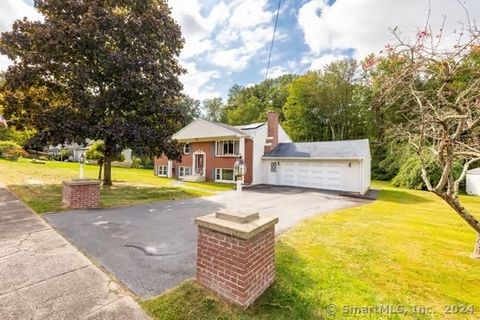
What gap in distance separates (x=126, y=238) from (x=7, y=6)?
571 inches

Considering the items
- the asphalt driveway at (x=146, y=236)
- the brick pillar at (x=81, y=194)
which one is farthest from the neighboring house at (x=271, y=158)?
the brick pillar at (x=81, y=194)

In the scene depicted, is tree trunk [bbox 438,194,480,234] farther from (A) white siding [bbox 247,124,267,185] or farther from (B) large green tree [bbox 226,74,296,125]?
(B) large green tree [bbox 226,74,296,125]

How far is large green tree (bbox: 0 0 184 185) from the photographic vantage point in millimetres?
11812

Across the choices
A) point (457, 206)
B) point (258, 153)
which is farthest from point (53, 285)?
point (258, 153)

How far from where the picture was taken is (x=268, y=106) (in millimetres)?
44594

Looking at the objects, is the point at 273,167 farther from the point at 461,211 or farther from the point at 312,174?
the point at 461,211

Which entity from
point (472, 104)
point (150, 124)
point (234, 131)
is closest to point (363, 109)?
point (234, 131)

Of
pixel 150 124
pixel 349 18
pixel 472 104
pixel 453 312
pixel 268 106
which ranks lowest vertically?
pixel 453 312

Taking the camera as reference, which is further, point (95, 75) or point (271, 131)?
point (271, 131)

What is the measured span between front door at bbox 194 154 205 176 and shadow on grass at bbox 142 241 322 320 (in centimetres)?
1851

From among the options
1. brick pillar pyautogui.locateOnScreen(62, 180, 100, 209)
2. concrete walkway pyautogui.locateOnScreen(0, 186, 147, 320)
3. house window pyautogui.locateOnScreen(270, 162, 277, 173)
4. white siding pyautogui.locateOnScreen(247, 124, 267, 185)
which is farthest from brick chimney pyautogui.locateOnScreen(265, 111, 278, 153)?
concrete walkway pyautogui.locateOnScreen(0, 186, 147, 320)

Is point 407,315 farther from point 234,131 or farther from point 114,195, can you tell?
point 234,131

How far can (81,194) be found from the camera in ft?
29.0

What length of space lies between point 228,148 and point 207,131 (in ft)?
8.07
